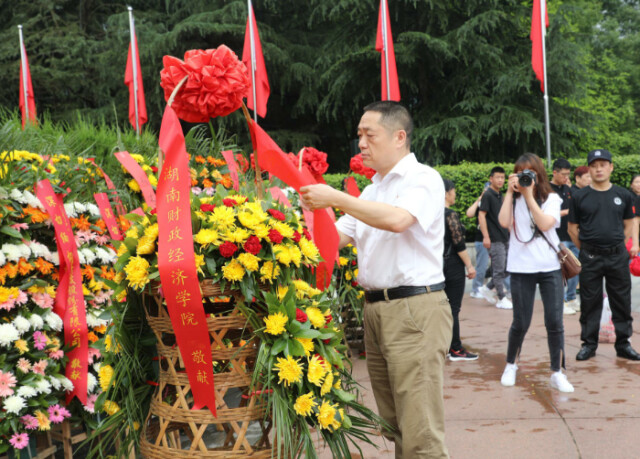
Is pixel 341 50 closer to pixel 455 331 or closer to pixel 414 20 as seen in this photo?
pixel 414 20

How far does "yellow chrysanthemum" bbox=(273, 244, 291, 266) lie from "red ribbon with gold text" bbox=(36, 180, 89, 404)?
138 centimetres

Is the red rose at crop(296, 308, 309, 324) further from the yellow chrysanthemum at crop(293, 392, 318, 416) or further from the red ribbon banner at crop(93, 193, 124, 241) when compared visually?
the red ribbon banner at crop(93, 193, 124, 241)

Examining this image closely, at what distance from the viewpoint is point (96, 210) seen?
11.3 ft

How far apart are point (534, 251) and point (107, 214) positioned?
3.11m

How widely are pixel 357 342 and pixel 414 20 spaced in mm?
16283

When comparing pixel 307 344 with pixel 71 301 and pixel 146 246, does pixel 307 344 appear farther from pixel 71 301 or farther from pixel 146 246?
pixel 71 301

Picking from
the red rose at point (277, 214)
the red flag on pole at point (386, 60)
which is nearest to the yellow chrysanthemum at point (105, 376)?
the red rose at point (277, 214)

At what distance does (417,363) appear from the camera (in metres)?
2.62

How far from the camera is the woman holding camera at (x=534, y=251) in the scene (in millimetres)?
4699

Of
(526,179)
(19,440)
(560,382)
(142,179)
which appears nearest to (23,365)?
(19,440)

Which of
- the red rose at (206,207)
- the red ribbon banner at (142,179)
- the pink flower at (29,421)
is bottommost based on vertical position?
the pink flower at (29,421)

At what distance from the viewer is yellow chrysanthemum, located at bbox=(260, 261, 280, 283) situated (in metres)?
2.10

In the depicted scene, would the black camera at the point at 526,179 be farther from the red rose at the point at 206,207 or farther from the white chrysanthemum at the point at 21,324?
the white chrysanthemum at the point at 21,324

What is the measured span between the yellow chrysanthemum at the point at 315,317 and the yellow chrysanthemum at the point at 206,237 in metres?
0.41
